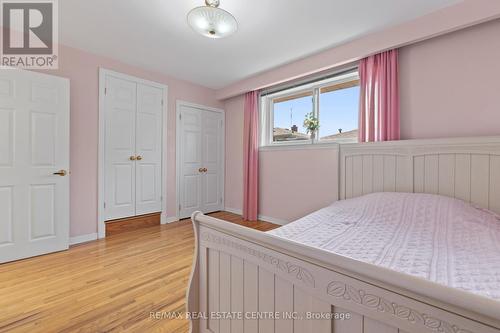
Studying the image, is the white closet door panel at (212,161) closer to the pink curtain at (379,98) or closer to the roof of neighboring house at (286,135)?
the roof of neighboring house at (286,135)

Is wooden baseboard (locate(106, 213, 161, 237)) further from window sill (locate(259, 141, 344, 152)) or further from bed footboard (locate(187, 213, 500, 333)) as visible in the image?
bed footboard (locate(187, 213, 500, 333))

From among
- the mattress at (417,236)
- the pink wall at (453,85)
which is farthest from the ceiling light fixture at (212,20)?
the pink wall at (453,85)

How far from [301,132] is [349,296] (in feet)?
9.98

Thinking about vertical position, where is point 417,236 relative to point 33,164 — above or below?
below

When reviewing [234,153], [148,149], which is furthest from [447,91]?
[148,149]

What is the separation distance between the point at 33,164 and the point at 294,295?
301 centimetres

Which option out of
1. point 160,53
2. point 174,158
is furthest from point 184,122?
point 160,53

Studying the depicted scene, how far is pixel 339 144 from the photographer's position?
2797mm

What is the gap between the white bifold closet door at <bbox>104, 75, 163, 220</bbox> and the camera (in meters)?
3.13

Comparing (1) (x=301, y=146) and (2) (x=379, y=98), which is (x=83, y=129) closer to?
(1) (x=301, y=146)

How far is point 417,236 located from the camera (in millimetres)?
A: 1504

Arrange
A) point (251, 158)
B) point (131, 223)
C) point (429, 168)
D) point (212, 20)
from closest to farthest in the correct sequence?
1. point (212, 20)
2. point (429, 168)
3. point (131, 223)
4. point (251, 158)

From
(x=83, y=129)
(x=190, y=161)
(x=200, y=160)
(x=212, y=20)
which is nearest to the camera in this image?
(x=212, y=20)

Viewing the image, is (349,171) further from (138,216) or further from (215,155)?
(138,216)
